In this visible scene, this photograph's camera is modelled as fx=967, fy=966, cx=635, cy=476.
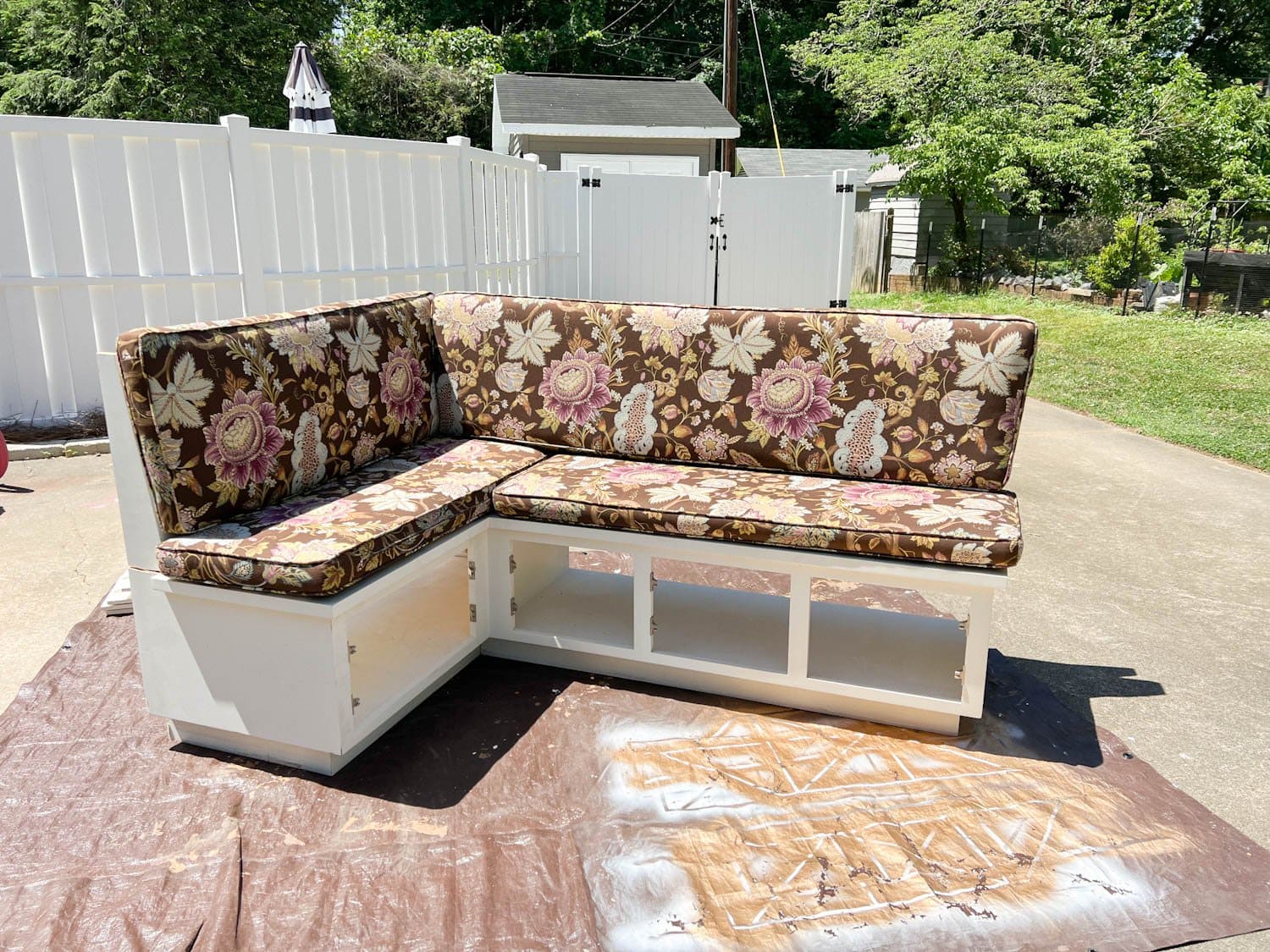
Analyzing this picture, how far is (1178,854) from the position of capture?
233cm

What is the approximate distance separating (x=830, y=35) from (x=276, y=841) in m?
20.9

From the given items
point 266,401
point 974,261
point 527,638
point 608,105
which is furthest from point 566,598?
point 974,261

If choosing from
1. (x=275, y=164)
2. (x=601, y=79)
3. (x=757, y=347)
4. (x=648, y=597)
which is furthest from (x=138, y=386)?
(x=601, y=79)

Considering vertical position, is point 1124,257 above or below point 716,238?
below

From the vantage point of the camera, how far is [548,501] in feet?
10.1

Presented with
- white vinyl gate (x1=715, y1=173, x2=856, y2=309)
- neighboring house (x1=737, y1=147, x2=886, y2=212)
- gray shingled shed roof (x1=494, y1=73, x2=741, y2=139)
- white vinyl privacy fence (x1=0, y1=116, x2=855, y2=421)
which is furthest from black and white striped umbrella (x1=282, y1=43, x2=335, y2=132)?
neighboring house (x1=737, y1=147, x2=886, y2=212)

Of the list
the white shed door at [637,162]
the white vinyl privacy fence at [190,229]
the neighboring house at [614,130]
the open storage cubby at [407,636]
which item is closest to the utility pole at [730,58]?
the neighboring house at [614,130]

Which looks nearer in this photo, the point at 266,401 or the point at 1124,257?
the point at 266,401

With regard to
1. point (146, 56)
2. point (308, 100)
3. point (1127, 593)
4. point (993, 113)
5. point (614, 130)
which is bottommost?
point (1127, 593)

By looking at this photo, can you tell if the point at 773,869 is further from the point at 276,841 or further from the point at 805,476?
the point at 805,476

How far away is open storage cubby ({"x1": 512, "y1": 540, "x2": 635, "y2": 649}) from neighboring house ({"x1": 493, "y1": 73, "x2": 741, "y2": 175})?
1029cm

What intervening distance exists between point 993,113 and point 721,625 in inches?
607

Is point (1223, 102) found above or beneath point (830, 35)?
beneath

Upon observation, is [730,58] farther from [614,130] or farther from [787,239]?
[787,239]
